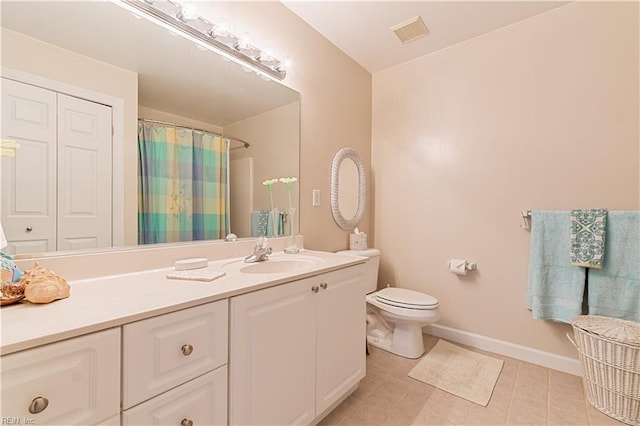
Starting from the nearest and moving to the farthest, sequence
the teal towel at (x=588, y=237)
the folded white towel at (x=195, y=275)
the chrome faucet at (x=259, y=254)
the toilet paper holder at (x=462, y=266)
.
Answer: the folded white towel at (x=195, y=275)
the chrome faucet at (x=259, y=254)
the teal towel at (x=588, y=237)
the toilet paper holder at (x=462, y=266)

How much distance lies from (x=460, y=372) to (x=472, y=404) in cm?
30

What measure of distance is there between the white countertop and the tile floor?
875 mm

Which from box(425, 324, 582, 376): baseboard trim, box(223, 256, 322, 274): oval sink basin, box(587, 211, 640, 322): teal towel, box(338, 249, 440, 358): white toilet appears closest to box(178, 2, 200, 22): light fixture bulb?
box(223, 256, 322, 274): oval sink basin

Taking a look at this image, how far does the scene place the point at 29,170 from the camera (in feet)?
3.04

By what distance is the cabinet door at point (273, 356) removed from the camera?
3.05ft

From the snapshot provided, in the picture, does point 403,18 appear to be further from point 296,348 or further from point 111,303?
point 111,303

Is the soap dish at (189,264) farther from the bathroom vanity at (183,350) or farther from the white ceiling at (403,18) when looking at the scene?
the white ceiling at (403,18)

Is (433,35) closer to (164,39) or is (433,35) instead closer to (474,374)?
(164,39)

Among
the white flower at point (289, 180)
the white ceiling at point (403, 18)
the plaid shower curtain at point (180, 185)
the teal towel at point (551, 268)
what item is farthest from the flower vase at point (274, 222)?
the teal towel at point (551, 268)

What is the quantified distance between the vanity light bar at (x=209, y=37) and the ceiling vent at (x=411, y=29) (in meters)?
0.96

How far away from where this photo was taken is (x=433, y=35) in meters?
2.10

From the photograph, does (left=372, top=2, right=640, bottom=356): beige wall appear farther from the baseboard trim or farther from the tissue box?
the tissue box

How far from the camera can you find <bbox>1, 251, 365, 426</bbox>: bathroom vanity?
0.59m

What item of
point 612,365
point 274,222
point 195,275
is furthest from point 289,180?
point 612,365
